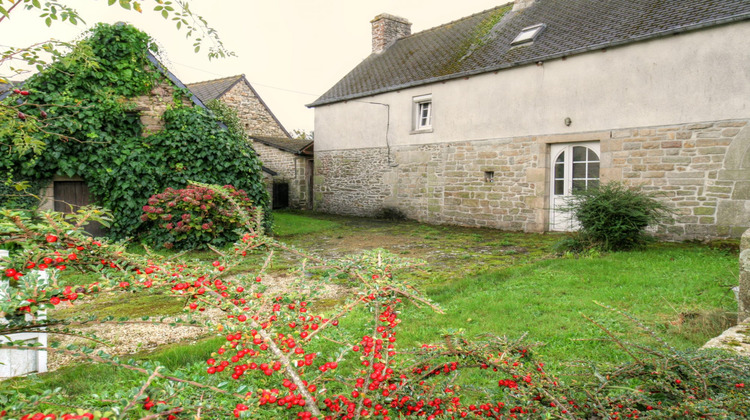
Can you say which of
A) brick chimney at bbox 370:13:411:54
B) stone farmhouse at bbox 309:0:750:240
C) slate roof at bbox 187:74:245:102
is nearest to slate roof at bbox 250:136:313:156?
stone farmhouse at bbox 309:0:750:240

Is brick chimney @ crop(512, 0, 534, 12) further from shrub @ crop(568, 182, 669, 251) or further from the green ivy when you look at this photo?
the green ivy

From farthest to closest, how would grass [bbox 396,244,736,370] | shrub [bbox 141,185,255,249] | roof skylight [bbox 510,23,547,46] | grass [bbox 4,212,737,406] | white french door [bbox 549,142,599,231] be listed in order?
roof skylight [bbox 510,23,547,46], white french door [bbox 549,142,599,231], shrub [bbox 141,185,255,249], grass [bbox 396,244,736,370], grass [bbox 4,212,737,406]

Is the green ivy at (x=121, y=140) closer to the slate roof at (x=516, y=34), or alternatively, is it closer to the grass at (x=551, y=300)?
the grass at (x=551, y=300)

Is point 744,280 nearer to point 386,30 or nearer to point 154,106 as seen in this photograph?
point 154,106

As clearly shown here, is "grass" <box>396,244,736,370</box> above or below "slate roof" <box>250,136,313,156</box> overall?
below

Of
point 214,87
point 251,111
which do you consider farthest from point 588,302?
point 214,87

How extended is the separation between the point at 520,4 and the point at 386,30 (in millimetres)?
5430

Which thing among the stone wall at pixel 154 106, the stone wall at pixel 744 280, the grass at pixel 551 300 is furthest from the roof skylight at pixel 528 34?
the stone wall at pixel 744 280

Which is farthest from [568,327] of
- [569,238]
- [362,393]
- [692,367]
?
[569,238]

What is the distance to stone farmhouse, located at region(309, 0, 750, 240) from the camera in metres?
8.68

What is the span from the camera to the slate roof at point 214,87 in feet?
66.2

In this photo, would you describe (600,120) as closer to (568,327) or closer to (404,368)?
(568,327)

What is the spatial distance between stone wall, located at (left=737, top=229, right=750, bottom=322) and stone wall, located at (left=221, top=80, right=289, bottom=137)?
64.3ft

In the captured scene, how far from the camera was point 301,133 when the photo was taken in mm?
36188
